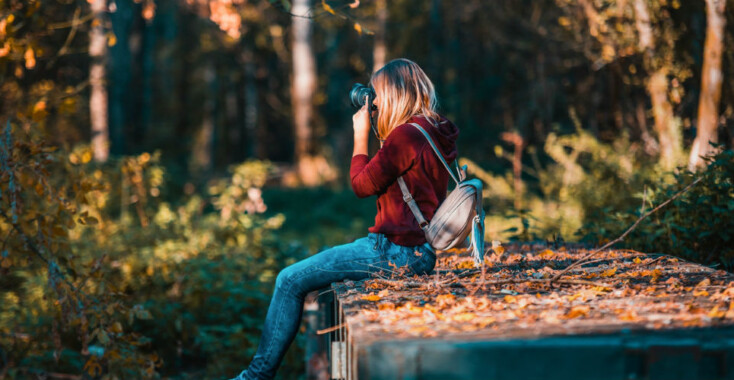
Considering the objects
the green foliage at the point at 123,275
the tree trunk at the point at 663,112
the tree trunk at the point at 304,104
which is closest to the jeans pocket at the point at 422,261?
the green foliage at the point at 123,275

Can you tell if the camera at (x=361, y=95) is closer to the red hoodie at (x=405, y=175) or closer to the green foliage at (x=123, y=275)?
the red hoodie at (x=405, y=175)

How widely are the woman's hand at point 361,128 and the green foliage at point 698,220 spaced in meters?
2.07

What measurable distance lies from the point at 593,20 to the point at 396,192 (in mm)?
6637

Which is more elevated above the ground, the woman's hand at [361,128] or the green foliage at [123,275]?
the woman's hand at [361,128]

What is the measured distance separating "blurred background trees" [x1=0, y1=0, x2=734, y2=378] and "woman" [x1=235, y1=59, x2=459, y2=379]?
116cm

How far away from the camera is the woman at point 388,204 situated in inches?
148

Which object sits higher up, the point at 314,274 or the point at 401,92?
the point at 401,92

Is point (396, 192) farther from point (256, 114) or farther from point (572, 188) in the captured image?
point (256, 114)

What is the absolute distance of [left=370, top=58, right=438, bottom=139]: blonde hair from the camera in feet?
12.6

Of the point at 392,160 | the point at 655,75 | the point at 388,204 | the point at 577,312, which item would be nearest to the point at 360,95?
the point at 392,160

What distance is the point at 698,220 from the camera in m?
5.12

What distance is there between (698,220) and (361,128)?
2.74 metres

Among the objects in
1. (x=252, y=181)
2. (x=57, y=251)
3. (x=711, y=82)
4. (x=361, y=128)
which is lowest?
(x=57, y=251)

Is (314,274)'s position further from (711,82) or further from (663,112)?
(663,112)
